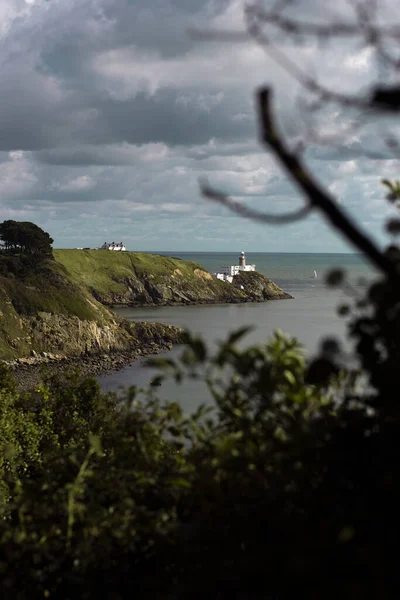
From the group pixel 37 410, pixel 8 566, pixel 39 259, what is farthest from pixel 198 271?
pixel 8 566

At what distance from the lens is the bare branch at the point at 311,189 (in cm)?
201

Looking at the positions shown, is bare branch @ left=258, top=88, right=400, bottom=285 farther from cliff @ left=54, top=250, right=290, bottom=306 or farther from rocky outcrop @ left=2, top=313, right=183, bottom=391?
cliff @ left=54, top=250, right=290, bottom=306

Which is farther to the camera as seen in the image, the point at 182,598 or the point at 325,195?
the point at 182,598

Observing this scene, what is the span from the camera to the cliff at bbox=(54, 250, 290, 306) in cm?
13838

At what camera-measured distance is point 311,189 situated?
2041 mm

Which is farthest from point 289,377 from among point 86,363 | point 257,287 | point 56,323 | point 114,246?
point 114,246

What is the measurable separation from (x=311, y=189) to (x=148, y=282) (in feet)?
463

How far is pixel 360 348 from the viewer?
8.25 ft

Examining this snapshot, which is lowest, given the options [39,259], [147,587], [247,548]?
[147,587]

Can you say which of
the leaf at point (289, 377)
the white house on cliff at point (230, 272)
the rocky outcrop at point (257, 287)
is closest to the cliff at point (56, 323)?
the rocky outcrop at point (257, 287)

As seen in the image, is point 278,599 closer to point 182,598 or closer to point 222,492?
point 182,598

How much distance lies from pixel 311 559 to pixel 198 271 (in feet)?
488

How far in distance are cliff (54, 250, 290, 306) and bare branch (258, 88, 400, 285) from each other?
13218 centimetres

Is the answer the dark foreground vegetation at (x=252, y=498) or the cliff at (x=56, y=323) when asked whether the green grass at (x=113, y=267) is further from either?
the dark foreground vegetation at (x=252, y=498)
